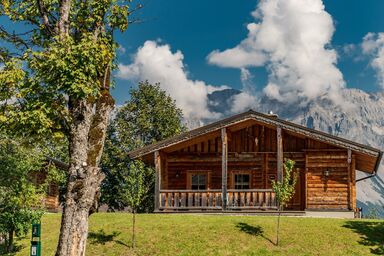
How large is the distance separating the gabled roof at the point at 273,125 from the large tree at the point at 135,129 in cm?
1575

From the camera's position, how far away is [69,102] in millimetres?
14859

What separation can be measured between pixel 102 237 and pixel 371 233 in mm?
11459

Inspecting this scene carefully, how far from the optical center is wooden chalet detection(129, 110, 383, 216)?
2859 cm

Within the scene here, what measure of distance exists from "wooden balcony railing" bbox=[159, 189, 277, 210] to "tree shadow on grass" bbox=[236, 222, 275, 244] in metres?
4.94

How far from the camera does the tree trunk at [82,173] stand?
537 inches

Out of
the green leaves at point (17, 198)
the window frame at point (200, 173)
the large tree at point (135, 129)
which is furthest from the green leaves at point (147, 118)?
the green leaves at point (17, 198)

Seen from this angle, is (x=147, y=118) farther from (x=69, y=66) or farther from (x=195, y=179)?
(x=69, y=66)

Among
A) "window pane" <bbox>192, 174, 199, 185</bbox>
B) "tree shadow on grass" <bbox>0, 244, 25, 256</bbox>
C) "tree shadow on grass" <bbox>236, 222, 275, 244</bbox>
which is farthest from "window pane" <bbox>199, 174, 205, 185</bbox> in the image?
"tree shadow on grass" <bbox>0, 244, 25, 256</bbox>

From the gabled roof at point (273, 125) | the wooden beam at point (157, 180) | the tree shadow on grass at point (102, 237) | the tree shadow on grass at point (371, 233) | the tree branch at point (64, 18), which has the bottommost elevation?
the tree shadow on grass at point (102, 237)

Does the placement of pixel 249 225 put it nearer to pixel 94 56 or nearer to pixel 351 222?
pixel 351 222

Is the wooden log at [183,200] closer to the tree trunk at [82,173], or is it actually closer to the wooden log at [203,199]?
the wooden log at [203,199]

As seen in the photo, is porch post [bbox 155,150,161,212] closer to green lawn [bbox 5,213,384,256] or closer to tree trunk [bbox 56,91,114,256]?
green lawn [bbox 5,213,384,256]

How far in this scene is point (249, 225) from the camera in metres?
23.2

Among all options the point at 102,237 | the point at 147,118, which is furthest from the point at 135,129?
the point at 102,237
